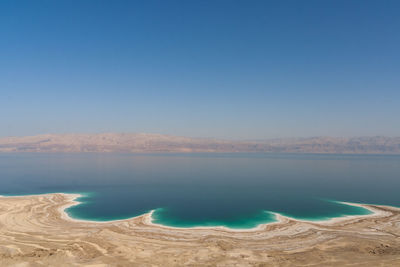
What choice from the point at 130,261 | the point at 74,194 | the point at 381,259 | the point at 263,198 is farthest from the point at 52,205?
the point at 381,259

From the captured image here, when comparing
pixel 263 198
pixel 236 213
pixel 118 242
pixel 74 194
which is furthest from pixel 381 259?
pixel 74 194

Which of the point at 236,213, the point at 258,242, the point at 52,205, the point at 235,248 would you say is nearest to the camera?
the point at 235,248

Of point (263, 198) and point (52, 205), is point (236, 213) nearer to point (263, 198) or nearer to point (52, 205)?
point (263, 198)

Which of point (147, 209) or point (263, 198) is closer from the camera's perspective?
point (147, 209)

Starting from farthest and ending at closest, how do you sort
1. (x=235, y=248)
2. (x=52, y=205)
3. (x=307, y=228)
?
(x=52, y=205)
(x=307, y=228)
(x=235, y=248)

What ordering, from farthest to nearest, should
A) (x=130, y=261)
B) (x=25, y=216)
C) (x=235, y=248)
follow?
(x=25, y=216)
(x=235, y=248)
(x=130, y=261)

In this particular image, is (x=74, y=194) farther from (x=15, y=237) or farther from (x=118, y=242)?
(x=118, y=242)
